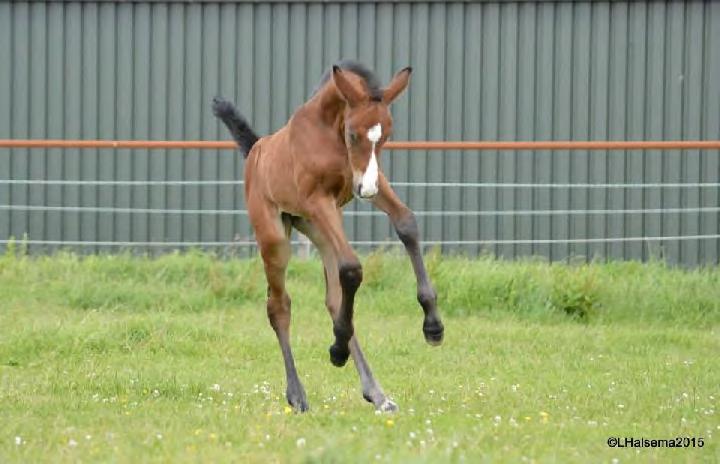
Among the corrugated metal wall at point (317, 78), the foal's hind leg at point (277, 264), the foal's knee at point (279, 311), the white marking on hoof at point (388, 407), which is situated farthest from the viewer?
the corrugated metal wall at point (317, 78)

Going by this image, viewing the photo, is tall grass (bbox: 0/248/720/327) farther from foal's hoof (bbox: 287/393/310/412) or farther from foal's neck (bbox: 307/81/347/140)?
foal's neck (bbox: 307/81/347/140)

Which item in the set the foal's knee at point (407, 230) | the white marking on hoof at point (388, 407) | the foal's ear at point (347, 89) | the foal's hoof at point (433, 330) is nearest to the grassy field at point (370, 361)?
the white marking on hoof at point (388, 407)

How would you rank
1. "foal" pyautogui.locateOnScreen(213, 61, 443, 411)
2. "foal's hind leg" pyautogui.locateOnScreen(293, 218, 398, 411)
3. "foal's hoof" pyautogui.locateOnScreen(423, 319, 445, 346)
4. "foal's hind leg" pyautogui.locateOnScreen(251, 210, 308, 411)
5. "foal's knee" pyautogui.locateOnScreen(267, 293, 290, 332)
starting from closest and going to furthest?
"foal" pyautogui.locateOnScreen(213, 61, 443, 411) < "foal's hoof" pyautogui.locateOnScreen(423, 319, 445, 346) < "foal's hind leg" pyautogui.locateOnScreen(293, 218, 398, 411) < "foal's hind leg" pyautogui.locateOnScreen(251, 210, 308, 411) < "foal's knee" pyautogui.locateOnScreen(267, 293, 290, 332)

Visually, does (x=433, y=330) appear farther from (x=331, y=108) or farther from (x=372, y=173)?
(x=331, y=108)

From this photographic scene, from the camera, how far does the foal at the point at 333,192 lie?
22.2 ft

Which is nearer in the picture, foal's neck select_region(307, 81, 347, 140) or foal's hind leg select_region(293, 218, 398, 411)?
foal's neck select_region(307, 81, 347, 140)

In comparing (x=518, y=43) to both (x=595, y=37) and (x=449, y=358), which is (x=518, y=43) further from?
(x=449, y=358)

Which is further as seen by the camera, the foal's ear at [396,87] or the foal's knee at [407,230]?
the foal's knee at [407,230]

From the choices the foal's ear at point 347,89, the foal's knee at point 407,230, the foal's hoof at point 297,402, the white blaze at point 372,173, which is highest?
the foal's ear at point 347,89

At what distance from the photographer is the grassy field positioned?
631 cm

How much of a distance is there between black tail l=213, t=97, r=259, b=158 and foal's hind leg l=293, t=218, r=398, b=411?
2.39ft

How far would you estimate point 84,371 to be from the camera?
8844 mm

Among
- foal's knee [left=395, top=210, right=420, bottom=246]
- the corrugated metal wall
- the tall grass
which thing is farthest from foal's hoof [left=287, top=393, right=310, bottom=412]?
the corrugated metal wall

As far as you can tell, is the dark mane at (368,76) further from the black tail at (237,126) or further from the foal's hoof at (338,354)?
the foal's hoof at (338,354)
